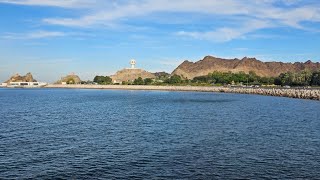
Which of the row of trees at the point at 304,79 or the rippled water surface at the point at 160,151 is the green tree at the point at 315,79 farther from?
the rippled water surface at the point at 160,151

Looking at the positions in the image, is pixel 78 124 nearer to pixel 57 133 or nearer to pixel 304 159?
pixel 57 133

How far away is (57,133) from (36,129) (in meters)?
3.87

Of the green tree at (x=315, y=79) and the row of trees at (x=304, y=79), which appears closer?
the green tree at (x=315, y=79)

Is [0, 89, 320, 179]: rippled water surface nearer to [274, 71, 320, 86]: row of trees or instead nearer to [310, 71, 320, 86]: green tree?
[310, 71, 320, 86]: green tree

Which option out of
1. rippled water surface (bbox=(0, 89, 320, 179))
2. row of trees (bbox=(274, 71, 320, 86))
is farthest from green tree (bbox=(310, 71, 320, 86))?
rippled water surface (bbox=(0, 89, 320, 179))

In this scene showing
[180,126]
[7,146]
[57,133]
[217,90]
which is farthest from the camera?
[217,90]

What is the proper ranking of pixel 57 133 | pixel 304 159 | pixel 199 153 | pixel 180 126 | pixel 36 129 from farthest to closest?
1. pixel 180 126
2. pixel 36 129
3. pixel 57 133
4. pixel 199 153
5. pixel 304 159

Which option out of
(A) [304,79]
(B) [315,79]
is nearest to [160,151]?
(B) [315,79]

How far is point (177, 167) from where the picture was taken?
2222 centimetres

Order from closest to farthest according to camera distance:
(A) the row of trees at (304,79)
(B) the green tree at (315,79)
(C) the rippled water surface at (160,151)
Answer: (C) the rippled water surface at (160,151), (B) the green tree at (315,79), (A) the row of trees at (304,79)

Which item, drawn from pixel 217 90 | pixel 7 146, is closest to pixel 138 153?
pixel 7 146

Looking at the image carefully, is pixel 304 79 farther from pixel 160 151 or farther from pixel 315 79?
pixel 160 151

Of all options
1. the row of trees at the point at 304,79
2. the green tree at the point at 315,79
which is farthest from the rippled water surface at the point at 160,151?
the row of trees at the point at 304,79

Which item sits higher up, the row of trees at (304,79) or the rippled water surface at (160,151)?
the row of trees at (304,79)
